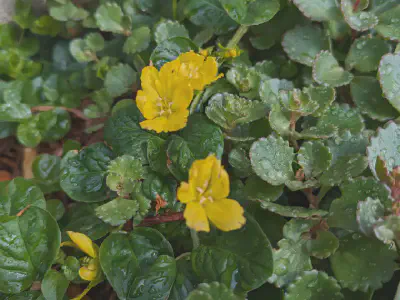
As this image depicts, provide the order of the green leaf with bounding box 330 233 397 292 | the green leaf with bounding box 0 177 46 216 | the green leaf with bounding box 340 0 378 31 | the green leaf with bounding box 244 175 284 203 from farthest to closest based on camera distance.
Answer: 1. the green leaf with bounding box 340 0 378 31
2. the green leaf with bounding box 0 177 46 216
3. the green leaf with bounding box 244 175 284 203
4. the green leaf with bounding box 330 233 397 292

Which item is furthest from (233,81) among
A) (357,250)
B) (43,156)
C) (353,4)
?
(43,156)

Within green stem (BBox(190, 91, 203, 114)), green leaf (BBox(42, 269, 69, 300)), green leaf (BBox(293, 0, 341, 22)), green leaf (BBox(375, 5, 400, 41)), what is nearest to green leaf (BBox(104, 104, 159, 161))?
green stem (BBox(190, 91, 203, 114))

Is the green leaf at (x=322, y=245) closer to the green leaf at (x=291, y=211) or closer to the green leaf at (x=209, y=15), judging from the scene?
the green leaf at (x=291, y=211)

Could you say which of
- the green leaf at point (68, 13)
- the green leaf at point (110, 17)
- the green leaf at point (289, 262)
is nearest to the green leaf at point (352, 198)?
the green leaf at point (289, 262)

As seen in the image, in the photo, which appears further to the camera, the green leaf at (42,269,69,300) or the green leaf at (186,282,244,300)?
the green leaf at (42,269,69,300)

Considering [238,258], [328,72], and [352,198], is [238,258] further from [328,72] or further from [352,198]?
[328,72]

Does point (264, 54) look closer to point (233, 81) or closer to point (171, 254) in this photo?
point (233, 81)

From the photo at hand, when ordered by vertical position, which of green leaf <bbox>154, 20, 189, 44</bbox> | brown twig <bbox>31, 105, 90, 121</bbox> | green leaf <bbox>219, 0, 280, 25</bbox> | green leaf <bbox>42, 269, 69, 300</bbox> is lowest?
brown twig <bbox>31, 105, 90, 121</bbox>

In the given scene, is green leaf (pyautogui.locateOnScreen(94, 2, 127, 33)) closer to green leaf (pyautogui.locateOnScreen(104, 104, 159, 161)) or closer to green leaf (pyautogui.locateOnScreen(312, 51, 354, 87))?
green leaf (pyautogui.locateOnScreen(104, 104, 159, 161))

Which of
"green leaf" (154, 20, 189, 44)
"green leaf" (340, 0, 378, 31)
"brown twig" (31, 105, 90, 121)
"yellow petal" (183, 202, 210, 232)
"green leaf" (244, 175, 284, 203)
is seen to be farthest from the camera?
"brown twig" (31, 105, 90, 121)
